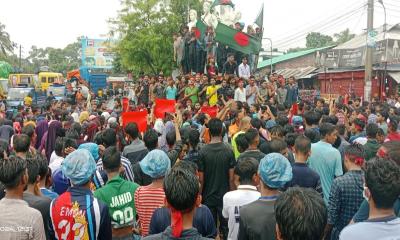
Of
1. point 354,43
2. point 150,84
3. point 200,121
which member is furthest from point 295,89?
point 354,43

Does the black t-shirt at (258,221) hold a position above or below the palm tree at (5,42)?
below

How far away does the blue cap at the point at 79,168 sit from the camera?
151 inches

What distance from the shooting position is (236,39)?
634 inches

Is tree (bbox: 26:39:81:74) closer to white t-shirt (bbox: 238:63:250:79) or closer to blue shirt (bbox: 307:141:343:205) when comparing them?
white t-shirt (bbox: 238:63:250:79)

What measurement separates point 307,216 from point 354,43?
116ft

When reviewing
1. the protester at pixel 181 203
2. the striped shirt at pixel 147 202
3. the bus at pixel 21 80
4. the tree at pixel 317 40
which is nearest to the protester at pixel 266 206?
the protester at pixel 181 203

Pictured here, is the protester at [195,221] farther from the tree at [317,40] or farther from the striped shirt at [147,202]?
the tree at [317,40]

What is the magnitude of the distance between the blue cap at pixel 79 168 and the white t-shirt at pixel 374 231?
204cm

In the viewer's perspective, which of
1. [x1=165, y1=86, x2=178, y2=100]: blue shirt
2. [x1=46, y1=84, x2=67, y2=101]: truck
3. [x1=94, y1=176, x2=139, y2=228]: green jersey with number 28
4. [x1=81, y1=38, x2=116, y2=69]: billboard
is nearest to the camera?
[x1=94, y1=176, x2=139, y2=228]: green jersey with number 28

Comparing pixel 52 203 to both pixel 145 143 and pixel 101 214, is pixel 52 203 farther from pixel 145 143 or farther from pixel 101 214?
pixel 145 143

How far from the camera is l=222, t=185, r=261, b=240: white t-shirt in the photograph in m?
4.21

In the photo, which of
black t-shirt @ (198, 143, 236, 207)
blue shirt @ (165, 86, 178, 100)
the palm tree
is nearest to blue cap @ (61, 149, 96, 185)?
black t-shirt @ (198, 143, 236, 207)

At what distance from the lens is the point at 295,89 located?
1534 cm

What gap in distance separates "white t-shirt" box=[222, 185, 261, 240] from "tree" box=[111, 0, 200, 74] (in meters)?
32.0
